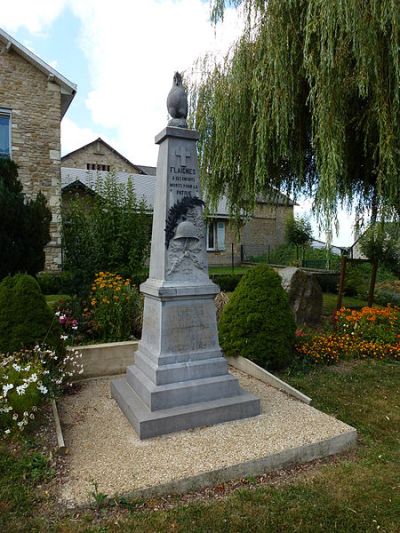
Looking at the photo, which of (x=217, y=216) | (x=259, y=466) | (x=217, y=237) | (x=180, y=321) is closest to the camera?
(x=259, y=466)

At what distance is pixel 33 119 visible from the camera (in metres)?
11.4

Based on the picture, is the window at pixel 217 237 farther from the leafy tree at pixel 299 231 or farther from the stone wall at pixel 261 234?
the leafy tree at pixel 299 231

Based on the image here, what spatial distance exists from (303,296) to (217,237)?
13.6m

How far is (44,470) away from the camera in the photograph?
2754mm

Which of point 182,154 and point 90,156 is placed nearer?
point 182,154

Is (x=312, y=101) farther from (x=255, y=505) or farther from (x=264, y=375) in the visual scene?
(x=255, y=505)

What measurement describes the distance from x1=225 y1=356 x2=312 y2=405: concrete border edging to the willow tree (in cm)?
256

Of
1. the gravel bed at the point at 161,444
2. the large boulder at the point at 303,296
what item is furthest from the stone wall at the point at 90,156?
the gravel bed at the point at 161,444

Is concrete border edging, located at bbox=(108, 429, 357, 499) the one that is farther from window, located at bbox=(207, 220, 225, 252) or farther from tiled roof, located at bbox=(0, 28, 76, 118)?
window, located at bbox=(207, 220, 225, 252)

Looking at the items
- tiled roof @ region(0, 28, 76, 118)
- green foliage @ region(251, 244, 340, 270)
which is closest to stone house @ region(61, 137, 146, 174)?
green foliage @ region(251, 244, 340, 270)

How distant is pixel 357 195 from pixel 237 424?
18.1ft

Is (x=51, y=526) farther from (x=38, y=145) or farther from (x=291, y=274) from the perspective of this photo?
(x=38, y=145)

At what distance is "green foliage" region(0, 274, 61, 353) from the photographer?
13.8ft

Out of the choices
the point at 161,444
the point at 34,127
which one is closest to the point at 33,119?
the point at 34,127
